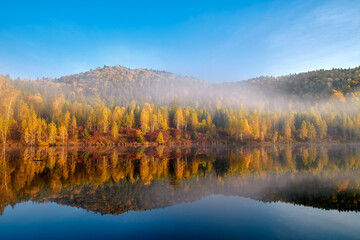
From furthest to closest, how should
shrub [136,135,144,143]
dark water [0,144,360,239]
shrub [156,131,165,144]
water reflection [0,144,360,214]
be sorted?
shrub [156,131,165,144] < shrub [136,135,144,143] < water reflection [0,144,360,214] < dark water [0,144,360,239]

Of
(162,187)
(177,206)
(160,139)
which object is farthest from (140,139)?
(177,206)

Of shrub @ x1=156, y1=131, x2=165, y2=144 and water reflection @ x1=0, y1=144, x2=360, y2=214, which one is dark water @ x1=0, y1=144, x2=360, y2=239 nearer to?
water reflection @ x1=0, y1=144, x2=360, y2=214

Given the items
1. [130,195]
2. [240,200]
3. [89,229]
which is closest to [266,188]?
[240,200]

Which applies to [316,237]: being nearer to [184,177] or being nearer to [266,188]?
[266,188]

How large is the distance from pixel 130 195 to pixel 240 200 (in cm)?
1078

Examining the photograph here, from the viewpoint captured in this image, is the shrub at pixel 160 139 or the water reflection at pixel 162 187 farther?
the shrub at pixel 160 139

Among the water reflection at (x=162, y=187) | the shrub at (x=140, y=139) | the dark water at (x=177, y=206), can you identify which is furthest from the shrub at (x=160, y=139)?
the dark water at (x=177, y=206)

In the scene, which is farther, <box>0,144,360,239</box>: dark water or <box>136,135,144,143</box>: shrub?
<box>136,135,144,143</box>: shrub

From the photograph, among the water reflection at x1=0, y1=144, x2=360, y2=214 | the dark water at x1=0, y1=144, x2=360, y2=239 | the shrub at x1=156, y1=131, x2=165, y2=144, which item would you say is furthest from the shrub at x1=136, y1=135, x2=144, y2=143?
the dark water at x1=0, y1=144, x2=360, y2=239

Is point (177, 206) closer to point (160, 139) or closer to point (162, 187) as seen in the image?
point (162, 187)

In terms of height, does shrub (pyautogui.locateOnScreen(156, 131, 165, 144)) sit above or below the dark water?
below

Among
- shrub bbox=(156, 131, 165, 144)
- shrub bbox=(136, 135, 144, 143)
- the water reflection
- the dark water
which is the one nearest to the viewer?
the dark water

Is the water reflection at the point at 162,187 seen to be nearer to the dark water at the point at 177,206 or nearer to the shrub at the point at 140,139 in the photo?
the dark water at the point at 177,206

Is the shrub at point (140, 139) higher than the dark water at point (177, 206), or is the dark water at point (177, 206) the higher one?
the dark water at point (177, 206)
